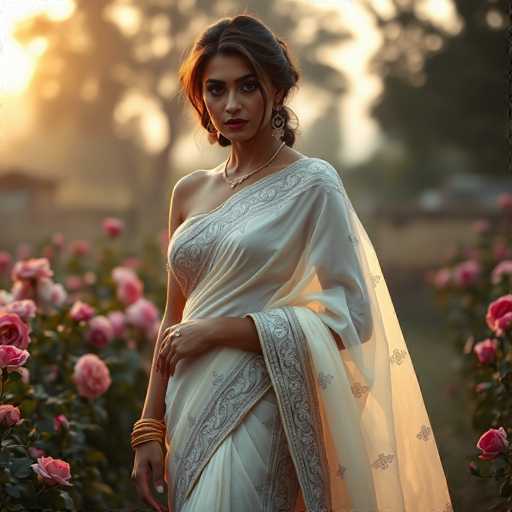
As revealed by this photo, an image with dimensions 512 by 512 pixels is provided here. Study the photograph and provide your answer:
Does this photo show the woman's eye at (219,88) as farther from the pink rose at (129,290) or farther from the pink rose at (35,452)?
the pink rose at (129,290)

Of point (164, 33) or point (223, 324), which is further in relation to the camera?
point (164, 33)

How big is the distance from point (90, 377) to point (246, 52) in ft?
5.96

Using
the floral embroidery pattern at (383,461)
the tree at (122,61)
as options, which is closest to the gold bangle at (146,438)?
the floral embroidery pattern at (383,461)

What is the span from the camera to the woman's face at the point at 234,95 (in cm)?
271

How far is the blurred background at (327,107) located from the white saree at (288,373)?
3.66 m

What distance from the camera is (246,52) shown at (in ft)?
8.91

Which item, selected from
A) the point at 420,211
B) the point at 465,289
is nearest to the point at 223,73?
the point at 465,289

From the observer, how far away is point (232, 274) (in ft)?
8.81

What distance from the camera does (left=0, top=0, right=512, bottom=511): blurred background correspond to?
16.6m

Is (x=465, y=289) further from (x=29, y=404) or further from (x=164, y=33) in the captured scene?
(x=164, y=33)

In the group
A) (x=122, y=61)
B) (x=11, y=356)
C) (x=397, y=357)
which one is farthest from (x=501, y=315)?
(x=122, y=61)

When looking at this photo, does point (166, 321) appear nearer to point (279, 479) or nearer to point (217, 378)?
point (217, 378)

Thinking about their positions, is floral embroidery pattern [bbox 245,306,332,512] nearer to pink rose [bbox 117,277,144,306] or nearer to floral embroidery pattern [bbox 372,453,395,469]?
floral embroidery pattern [bbox 372,453,395,469]

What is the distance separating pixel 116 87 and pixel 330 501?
81.7ft
